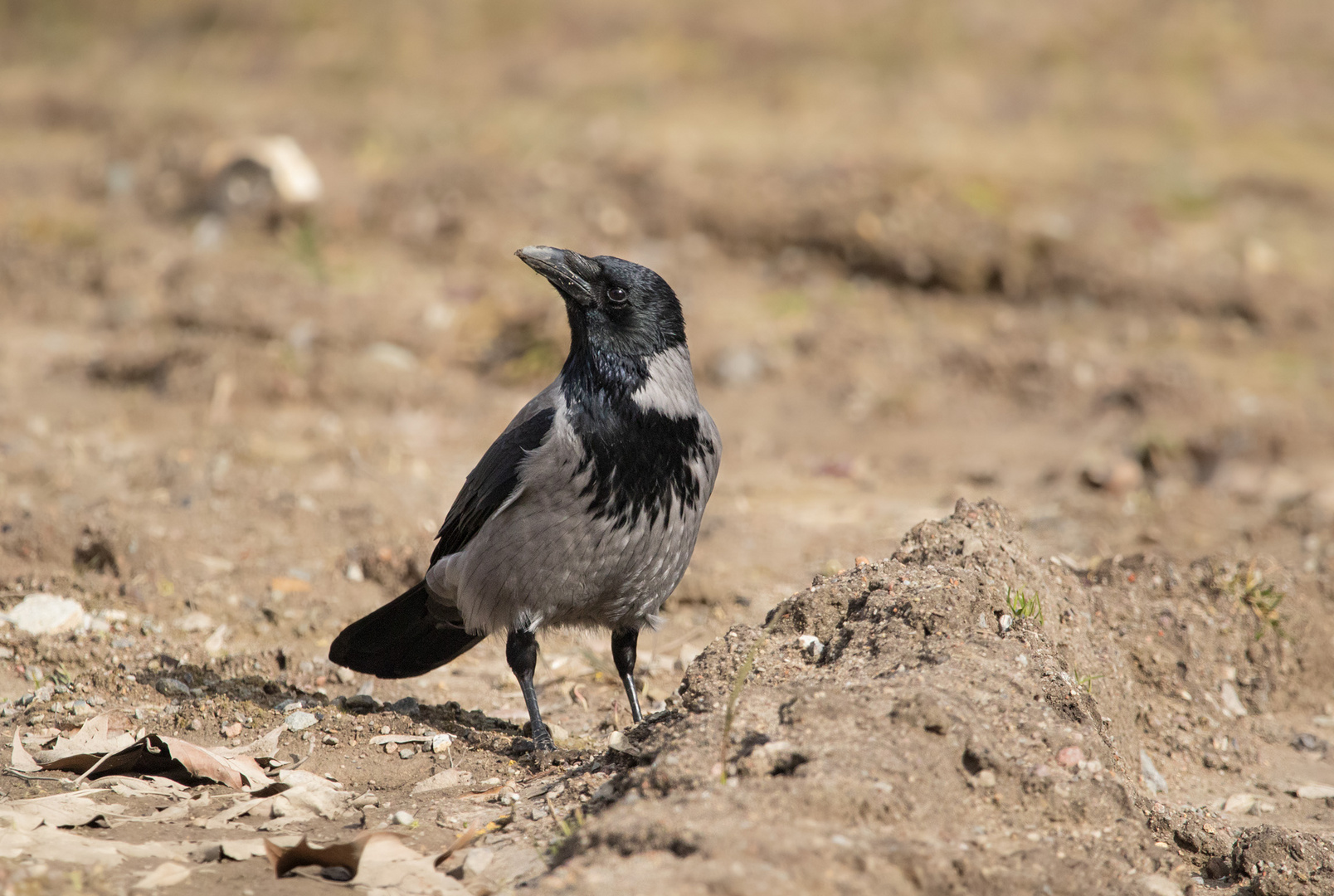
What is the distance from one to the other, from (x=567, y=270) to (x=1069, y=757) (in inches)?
83.2

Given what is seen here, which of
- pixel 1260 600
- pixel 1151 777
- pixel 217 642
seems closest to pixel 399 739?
pixel 217 642

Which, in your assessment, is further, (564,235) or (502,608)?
(564,235)

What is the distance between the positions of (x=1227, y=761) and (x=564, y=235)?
6.80 metres

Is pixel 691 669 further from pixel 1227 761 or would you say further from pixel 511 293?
pixel 511 293

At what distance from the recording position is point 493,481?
12.9ft

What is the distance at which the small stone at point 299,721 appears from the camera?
3.76 m

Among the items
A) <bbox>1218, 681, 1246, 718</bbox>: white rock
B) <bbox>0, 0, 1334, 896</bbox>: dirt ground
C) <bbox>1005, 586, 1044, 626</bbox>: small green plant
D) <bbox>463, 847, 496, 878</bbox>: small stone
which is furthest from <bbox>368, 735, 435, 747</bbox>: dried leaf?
<bbox>1218, 681, 1246, 718</bbox>: white rock

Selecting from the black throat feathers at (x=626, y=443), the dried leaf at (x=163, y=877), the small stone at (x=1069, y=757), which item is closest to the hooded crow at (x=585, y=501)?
the black throat feathers at (x=626, y=443)

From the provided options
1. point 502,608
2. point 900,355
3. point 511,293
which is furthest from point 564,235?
point 502,608

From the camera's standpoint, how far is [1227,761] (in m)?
4.14

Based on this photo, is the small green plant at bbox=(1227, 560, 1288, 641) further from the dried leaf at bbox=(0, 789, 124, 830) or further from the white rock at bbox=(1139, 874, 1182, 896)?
the dried leaf at bbox=(0, 789, 124, 830)

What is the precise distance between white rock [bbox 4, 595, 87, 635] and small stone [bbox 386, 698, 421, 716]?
128 cm

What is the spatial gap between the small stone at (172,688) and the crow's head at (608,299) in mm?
1684

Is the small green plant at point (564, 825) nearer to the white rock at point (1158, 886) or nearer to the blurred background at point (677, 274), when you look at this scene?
the white rock at point (1158, 886)
